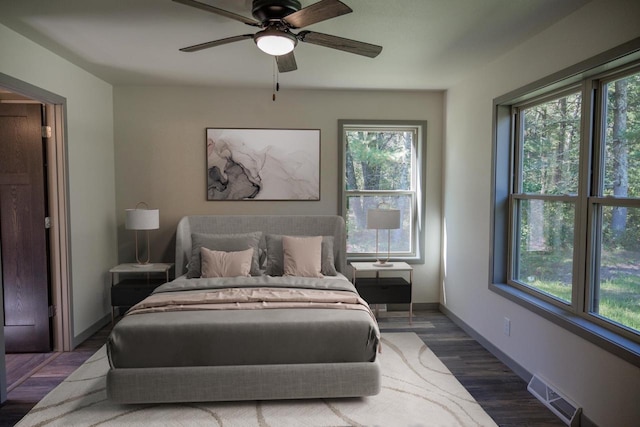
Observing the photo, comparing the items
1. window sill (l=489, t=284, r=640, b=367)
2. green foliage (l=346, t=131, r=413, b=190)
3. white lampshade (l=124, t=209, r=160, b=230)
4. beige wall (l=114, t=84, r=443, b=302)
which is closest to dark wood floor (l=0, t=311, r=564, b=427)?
window sill (l=489, t=284, r=640, b=367)

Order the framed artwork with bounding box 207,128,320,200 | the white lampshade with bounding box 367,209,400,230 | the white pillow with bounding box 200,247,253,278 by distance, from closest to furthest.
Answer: the white pillow with bounding box 200,247,253,278 < the white lampshade with bounding box 367,209,400,230 < the framed artwork with bounding box 207,128,320,200

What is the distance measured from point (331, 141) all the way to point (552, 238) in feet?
8.59

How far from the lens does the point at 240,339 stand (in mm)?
2715

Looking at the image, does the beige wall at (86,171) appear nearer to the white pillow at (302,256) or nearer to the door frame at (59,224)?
the door frame at (59,224)

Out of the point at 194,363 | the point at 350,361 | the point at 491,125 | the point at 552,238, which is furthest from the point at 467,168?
the point at 194,363

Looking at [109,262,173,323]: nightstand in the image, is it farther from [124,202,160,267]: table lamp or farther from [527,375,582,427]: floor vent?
[527,375,582,427]: floor vent

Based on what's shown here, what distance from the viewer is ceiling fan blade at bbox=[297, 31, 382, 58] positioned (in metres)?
2.45

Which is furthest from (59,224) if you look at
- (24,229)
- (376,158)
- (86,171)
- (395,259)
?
(395,259)

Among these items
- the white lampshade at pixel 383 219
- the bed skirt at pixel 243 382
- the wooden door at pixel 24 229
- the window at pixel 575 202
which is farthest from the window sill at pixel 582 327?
the wooden door at pixel 24 229

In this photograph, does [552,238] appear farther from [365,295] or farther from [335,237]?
[335,237]

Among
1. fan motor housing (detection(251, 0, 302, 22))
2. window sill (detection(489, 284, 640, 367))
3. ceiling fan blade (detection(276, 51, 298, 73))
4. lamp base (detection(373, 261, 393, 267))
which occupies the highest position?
fan motor housing (detection(251, 0, 302, 22))

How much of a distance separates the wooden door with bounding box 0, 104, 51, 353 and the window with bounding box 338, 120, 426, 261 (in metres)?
3.08

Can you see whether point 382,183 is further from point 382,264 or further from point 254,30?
point 254,30

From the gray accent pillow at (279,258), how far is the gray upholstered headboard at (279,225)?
0.22m
